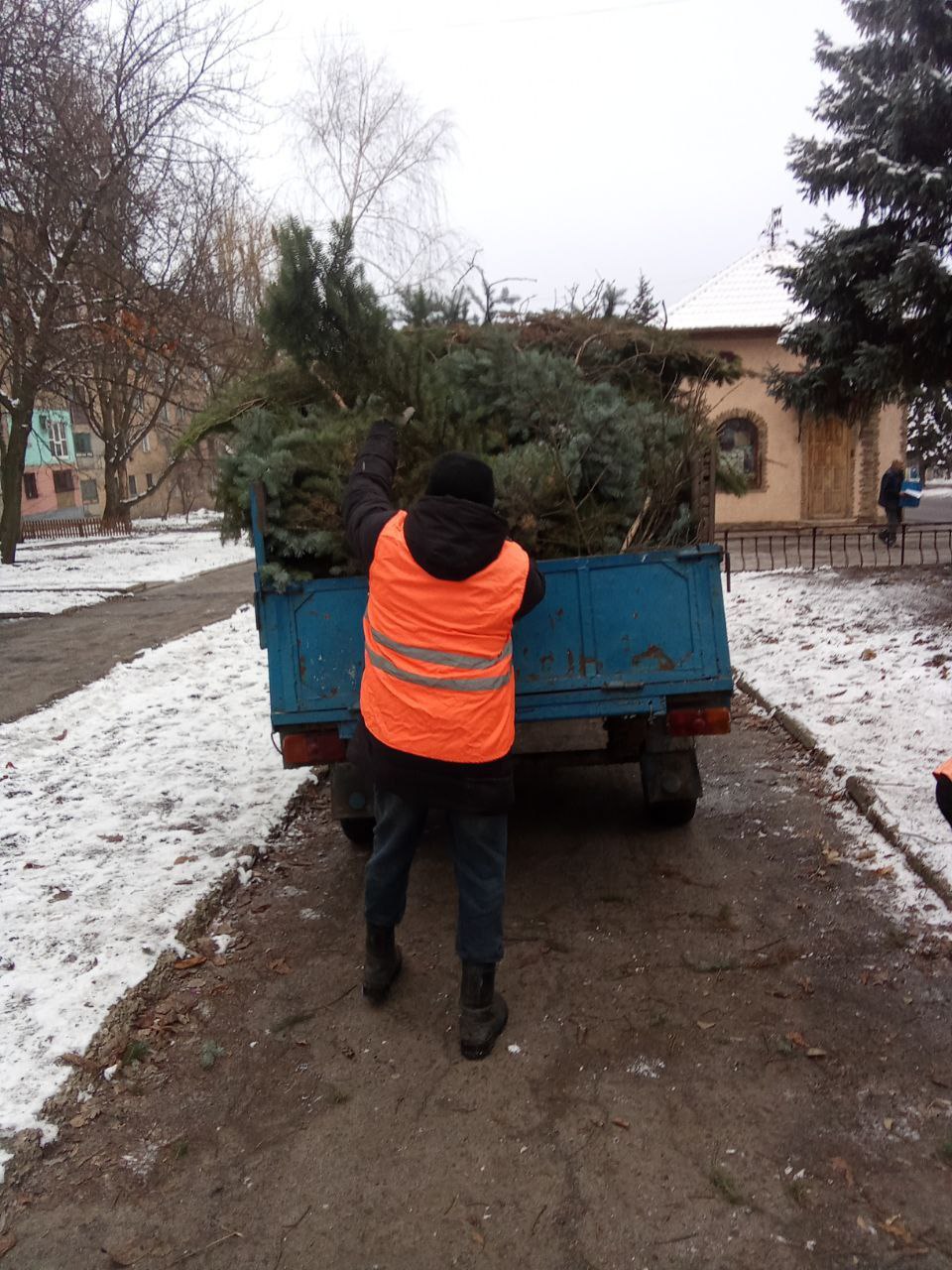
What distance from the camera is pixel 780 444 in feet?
76.8

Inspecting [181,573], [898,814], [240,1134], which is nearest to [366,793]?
[240,1134]

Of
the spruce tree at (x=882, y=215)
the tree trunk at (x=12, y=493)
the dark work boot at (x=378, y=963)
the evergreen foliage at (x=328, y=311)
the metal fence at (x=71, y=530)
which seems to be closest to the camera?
the dark work boot at (x=378, y=963)

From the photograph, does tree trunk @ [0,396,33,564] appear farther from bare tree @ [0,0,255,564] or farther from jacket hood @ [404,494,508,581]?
jacket hood @ [404,494,508,581]

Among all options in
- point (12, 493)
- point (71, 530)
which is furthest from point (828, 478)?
point (71, 530)

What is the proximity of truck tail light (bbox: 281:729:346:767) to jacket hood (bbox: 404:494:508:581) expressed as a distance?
1.44m

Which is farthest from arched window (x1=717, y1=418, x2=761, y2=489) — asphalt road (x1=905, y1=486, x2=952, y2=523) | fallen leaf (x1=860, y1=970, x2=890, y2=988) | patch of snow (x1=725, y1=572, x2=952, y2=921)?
fallen leaf (x1=860, y1=970, x2=890, y2=988)

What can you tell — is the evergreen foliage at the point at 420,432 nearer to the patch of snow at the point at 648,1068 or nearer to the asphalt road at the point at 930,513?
the patch of snow at the point at 648,1068

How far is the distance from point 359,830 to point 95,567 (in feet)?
58.6

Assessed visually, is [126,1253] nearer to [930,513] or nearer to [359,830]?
[359,830]

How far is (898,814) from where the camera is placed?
4988mm

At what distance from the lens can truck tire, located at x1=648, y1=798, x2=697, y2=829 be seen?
5.00 meters

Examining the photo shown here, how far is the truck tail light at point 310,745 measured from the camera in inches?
171

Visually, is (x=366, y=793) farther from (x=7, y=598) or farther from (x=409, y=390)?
(x=7, y=598)

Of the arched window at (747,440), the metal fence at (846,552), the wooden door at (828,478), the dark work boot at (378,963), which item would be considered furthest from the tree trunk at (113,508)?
the dark work boot at (378,963)
